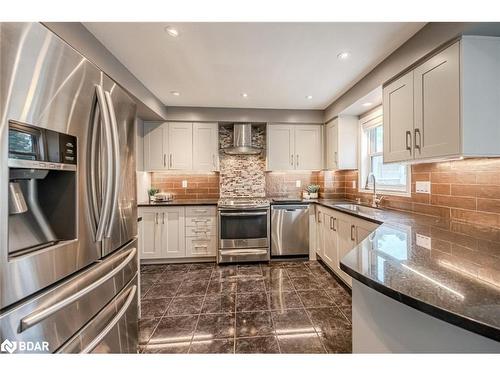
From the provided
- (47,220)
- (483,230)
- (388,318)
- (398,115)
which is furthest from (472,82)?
(47,220)

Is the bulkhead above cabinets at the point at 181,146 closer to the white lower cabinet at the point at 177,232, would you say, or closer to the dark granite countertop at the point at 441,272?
the white lower cabinet at the point at 177,232

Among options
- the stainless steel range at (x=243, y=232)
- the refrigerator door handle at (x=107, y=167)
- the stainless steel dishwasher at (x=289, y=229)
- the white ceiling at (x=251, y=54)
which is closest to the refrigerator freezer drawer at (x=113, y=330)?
the refrigerator door handle at (x=107, y=167)

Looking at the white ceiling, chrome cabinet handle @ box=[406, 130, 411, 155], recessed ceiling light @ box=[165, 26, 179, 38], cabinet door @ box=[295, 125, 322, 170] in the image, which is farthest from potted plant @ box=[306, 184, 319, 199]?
recessed ceiling light @ box=[165, 26, 179, 38]

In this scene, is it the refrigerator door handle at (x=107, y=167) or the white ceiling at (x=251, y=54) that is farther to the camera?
the white ceiling at (x=251, y=54)

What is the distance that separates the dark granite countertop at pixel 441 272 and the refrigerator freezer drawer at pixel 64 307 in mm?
1104

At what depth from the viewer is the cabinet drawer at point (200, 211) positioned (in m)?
3.24

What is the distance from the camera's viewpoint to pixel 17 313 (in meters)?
0.67

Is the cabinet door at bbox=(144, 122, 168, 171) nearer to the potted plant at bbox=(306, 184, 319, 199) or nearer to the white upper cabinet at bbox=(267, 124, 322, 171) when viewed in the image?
the white upper cabinet at bbox=(267, 124, 322, 171)

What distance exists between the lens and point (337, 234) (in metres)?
2.60

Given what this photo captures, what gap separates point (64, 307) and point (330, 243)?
106 inches

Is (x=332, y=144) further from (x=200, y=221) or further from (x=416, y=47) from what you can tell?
(x=200, y=221)

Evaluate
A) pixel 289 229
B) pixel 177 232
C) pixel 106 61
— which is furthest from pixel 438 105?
pixel 177 232

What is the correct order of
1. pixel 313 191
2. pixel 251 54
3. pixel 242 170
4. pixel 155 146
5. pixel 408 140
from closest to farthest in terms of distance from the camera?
1. pixel 408 140
2. pixel 251 54
3. pixel 155 146
4. pixel 313 191
5. pixel 242 170

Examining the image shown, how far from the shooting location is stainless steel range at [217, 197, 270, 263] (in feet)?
10.3
